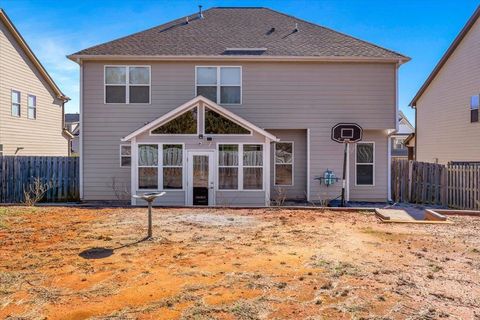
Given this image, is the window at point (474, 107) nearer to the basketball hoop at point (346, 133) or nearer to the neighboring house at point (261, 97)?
the neighboring house at point (261, 97)

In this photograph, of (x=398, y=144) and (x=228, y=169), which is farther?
(x=398, y=144)

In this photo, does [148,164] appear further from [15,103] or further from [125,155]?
[15,103]

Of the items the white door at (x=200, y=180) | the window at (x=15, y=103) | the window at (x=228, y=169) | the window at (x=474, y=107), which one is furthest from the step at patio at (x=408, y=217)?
the window at (x=15, y=103)

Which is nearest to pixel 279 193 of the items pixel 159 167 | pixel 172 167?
pixel 172 167

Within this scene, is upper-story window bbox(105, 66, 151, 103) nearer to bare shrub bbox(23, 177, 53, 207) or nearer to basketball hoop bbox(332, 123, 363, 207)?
bare shrub bbox(23, 177, 53, 207)

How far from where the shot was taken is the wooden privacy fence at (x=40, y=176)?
13.5 metres

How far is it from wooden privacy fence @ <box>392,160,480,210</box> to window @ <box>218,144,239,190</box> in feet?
23.3

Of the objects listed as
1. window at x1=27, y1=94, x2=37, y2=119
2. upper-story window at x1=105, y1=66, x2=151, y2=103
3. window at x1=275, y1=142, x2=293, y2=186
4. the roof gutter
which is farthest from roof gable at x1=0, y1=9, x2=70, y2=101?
window at x1=275, y1=142, x2=293, y2=186

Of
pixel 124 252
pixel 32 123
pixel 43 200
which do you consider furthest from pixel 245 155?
pixel 32 123

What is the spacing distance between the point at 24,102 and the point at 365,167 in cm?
1685

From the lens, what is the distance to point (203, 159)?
12.6 metres

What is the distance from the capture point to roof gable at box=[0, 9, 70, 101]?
16.3 meters

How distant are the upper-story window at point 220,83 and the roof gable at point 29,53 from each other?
390 inches

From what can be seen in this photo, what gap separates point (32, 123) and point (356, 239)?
58.5ft
